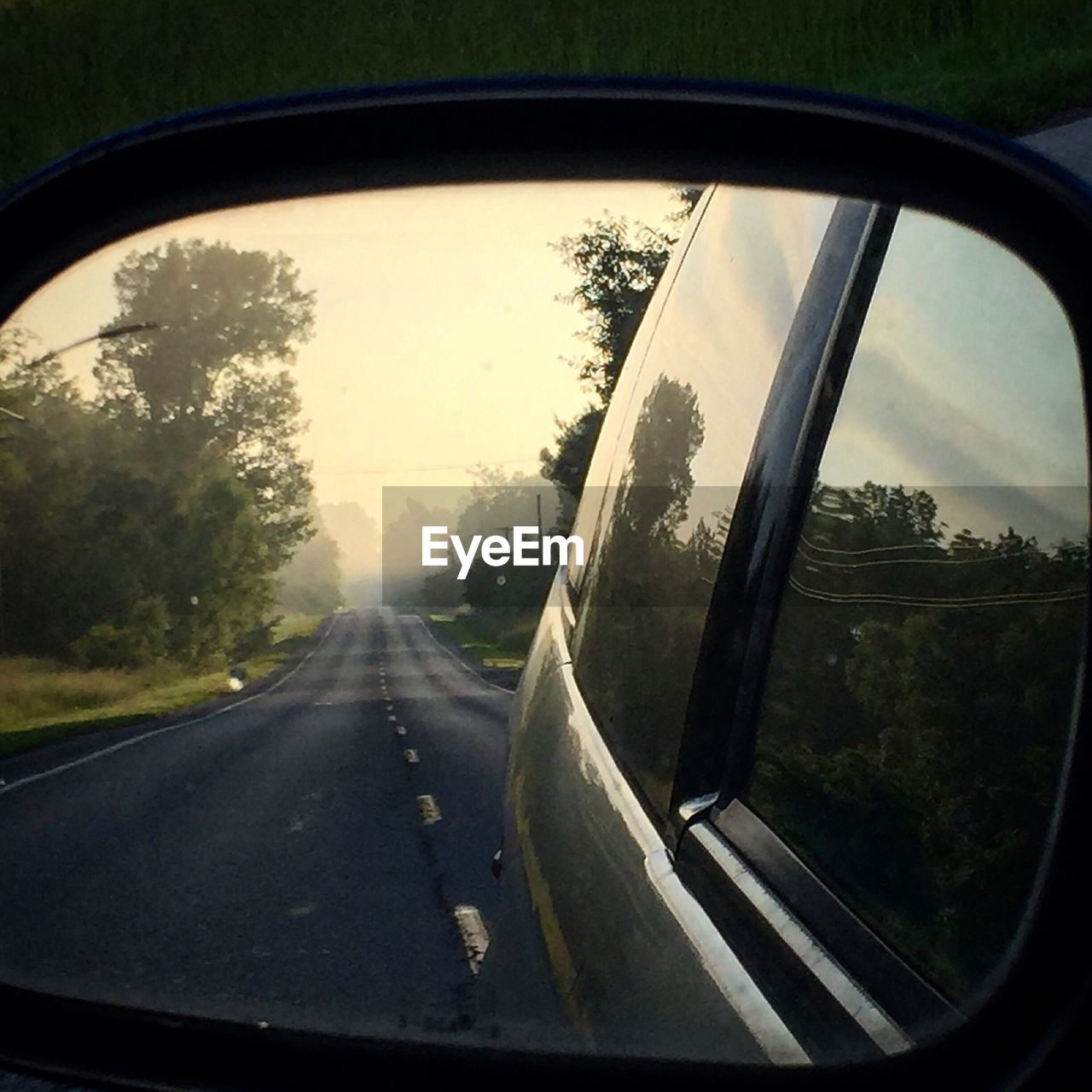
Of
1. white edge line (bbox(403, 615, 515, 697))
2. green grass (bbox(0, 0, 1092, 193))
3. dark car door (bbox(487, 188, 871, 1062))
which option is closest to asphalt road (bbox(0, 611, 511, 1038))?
white edge line (bbox(403, 615, 515, 697))

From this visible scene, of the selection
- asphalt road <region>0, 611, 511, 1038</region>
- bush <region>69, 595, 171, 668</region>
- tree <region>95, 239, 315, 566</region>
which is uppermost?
tree <region>95, 239, 315, 566</region>

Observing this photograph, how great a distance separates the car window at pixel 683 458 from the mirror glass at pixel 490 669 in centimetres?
2

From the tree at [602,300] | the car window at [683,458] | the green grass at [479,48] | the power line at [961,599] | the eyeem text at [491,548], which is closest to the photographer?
the power line at [961,599]

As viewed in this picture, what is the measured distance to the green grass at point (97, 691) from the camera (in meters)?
1.42

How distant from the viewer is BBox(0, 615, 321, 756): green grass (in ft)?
4.65

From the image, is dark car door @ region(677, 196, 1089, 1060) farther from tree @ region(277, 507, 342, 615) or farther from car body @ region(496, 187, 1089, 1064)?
tree @ region(277, 507, 342, 615)

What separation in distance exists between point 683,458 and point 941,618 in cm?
51

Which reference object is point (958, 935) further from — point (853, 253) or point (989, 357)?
point (853, 253)

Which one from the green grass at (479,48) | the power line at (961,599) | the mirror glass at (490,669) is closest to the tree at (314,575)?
the mirror glass at (490,669)

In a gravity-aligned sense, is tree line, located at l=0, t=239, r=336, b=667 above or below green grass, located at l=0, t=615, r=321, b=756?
above

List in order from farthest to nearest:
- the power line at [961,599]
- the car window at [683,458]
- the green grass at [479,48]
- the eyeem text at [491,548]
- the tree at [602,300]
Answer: the green grass at [479,48]
the car window at [683,458]
the tree at [602,300]
the eyeem text at [491,548]
the power line at [961,599]

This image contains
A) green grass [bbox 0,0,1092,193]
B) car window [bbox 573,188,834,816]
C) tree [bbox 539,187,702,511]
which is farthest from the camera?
green grass [bbox 0,0,1092,193]

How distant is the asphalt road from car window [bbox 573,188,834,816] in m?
0.33

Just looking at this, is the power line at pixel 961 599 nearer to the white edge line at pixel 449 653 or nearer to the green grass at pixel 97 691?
the white edge line at pixel 449 653
